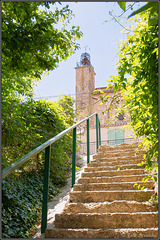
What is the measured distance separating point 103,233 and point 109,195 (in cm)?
68

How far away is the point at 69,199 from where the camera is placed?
2.62m

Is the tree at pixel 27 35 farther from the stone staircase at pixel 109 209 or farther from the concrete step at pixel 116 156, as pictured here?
the concrete step at pixel 116 156

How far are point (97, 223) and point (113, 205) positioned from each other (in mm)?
297

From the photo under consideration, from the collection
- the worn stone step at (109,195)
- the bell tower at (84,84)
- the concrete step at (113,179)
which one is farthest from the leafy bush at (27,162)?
the bell tower at (84,84)

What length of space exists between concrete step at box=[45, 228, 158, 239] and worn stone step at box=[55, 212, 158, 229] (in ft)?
0.49

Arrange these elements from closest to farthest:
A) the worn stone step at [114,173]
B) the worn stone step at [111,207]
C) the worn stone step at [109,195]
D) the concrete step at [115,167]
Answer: the worn stone step at [111,207] < the worn stone step at [109,195] < the worn stone step at [114,173] < the concrete step at [115,167]

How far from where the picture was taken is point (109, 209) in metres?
2.28

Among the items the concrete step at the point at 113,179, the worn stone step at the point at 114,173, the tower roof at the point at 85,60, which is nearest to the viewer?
the concrete step at the point at 113,179

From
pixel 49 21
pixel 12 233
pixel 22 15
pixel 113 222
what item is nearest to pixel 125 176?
pixel 113 222

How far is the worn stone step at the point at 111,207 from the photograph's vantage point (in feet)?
7.13

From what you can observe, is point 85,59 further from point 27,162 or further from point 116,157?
point 27,162

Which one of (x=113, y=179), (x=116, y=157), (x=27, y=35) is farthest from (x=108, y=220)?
(x=27, y=35)

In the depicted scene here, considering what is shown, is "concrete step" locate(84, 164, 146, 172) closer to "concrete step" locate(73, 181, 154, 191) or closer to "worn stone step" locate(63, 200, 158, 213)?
"concrete step" locate(73, 181, 154, 191)

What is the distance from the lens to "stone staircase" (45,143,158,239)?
6.27 ft
